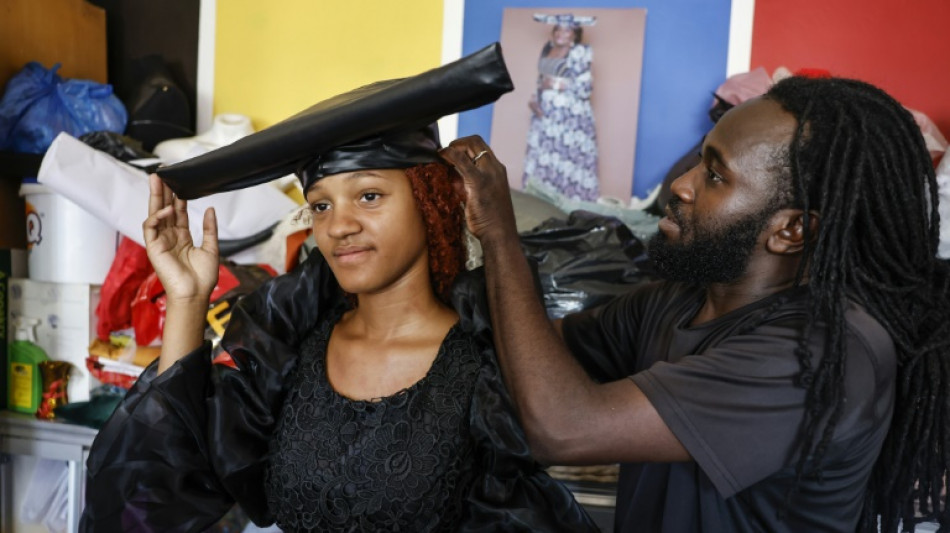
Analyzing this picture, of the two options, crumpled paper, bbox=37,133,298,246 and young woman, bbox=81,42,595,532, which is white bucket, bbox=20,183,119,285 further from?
young woman, bbox=81,42,595,532

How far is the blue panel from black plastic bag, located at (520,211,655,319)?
2.61 ft

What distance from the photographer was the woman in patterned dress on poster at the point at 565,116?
3115 millimetres

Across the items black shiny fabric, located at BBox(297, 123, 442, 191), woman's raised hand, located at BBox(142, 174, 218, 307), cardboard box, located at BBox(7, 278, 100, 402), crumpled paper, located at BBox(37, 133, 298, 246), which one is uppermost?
black shiny fabric, located at BBox(297, 123, 442, 191)

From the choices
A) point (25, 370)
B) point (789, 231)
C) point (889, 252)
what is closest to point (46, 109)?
point (25, 370)

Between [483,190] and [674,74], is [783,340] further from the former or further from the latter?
[674,74]

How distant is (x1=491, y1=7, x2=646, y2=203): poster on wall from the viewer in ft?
10.2

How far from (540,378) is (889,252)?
62cm

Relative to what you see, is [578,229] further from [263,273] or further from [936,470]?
[936,470]

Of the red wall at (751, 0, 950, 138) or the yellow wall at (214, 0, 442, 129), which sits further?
the yellow wall at (214, 0, 442, 129)

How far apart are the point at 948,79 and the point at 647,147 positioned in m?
1.05

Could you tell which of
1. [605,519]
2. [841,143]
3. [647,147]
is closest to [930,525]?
[605,519]

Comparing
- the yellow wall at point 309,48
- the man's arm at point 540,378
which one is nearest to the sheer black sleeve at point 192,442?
the man's arm at point 540,378

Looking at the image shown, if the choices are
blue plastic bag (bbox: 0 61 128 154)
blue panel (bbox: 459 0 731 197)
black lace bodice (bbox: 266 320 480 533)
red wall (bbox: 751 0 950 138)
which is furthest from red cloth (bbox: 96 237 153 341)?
red wall (bbox: 751 0 950 138)

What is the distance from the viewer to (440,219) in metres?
1.45
